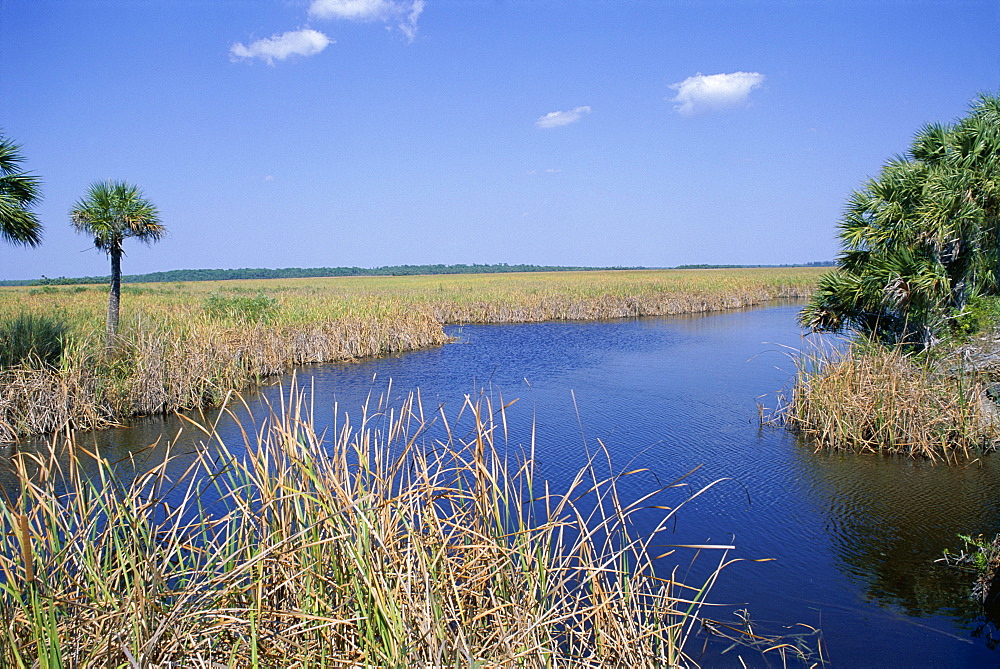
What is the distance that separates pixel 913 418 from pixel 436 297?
25.2 metres

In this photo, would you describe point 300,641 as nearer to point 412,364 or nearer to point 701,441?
point 701,441

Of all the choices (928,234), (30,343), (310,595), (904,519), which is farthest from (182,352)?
(928,234)

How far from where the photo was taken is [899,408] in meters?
8.40

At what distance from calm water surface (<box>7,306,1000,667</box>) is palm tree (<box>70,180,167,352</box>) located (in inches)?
121

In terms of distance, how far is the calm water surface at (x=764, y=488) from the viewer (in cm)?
478

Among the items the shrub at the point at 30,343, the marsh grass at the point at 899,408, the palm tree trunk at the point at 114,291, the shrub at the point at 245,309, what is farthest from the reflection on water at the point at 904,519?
the shrub at the point at 245,309

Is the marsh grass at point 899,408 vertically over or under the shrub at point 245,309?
under

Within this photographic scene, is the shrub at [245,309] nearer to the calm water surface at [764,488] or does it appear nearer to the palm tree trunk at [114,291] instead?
the calm water surface at [764,488]

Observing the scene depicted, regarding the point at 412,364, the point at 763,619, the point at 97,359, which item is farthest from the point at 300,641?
the point at 412,364

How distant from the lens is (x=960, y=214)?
30.4 feet

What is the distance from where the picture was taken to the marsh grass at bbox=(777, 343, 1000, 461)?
823cm

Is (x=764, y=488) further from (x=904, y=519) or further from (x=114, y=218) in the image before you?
(x=114, y=218)

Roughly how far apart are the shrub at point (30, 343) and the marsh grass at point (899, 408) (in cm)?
1074

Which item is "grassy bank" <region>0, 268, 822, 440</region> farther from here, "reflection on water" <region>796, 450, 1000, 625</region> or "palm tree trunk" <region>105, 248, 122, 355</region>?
"reflection on water" <region>796, 450, 1000, 625</region>
